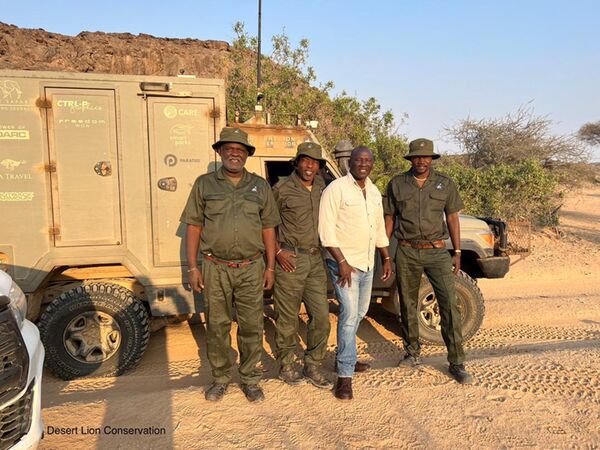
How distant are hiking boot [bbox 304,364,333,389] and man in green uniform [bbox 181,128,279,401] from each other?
0.44 m

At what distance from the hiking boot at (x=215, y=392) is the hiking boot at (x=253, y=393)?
16 cm

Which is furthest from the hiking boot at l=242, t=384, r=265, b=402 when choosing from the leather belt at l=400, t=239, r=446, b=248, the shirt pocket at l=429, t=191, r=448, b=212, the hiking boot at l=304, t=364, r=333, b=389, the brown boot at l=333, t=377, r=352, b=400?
the shirt pocket at l=429, t=191, r=448, b=212

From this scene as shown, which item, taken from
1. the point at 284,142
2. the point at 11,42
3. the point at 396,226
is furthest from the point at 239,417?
the point at 11,42

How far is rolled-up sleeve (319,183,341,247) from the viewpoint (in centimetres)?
312

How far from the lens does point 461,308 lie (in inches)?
175

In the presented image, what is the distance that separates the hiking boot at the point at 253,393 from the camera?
309cm

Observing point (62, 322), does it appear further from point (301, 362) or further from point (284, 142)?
point (284, 142)

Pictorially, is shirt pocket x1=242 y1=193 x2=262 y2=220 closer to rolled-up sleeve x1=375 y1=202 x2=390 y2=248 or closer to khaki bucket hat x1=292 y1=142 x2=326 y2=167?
khaki bucket hat x1=292 y1=142 x2=326 y2=167

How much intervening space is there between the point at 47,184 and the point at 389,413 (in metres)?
3.20

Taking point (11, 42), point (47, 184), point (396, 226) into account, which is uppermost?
point (11, 42)

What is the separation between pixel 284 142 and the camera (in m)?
4.43

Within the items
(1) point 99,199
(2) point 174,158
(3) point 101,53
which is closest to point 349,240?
(2) point 174,158

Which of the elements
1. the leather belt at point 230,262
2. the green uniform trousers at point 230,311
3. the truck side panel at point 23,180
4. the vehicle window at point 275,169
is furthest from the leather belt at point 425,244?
the truck side panel at point 23,180

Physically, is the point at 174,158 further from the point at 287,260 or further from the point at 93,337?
the point at 93,337
